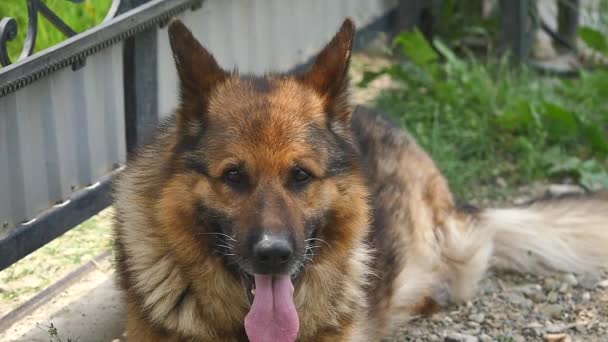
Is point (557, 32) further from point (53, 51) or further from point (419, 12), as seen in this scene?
point (53, 51)

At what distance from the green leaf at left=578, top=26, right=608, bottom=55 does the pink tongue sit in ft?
15.9

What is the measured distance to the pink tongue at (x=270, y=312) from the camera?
11.8 ft

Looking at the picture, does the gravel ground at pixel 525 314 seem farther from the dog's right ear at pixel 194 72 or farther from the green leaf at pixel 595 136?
the dog's right ear at pixel 194 72

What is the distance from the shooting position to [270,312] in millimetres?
3631

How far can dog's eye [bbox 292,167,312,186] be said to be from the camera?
3.55m

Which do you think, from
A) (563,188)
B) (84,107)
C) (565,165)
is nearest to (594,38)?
(565,165)

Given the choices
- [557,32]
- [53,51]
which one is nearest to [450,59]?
[557,32]

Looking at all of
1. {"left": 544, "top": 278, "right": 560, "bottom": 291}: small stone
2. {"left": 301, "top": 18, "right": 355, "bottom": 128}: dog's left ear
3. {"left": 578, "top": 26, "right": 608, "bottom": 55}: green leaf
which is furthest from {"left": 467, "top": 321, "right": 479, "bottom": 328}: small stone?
{"left": 578, "top": 26, "right": 608, "bottom": 55}: green leaf

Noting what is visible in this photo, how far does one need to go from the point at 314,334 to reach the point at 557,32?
5.67 meters

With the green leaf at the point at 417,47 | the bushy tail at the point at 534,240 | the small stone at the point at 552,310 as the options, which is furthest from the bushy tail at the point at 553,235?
the green leaf at the point at 417,47

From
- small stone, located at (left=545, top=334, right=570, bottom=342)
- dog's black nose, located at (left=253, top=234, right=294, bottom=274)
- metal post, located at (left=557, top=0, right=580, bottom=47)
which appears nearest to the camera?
dog's black nose, located at (left=253, top=234, right=294, bottom=274)

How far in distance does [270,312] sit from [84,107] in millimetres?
1716

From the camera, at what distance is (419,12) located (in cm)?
A: 845

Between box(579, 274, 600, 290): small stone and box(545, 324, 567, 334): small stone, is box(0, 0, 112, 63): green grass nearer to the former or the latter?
box(545, 324, 567, 334): small stone
